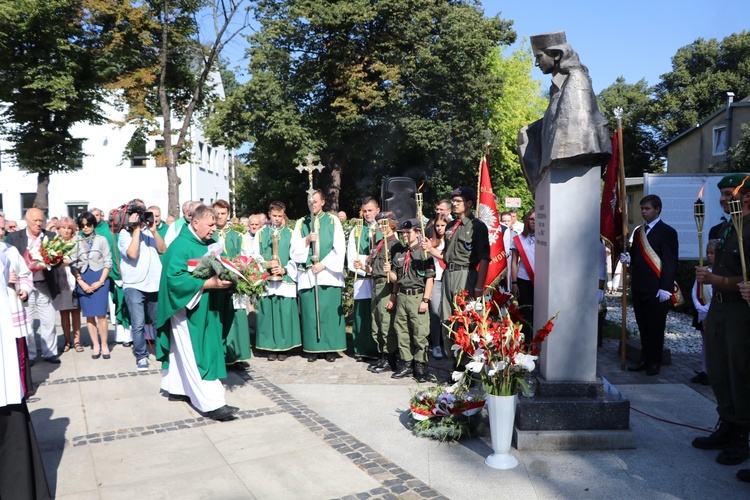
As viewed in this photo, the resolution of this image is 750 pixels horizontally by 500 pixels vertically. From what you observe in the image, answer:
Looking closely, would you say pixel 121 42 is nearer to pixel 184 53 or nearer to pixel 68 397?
pixel 184 53

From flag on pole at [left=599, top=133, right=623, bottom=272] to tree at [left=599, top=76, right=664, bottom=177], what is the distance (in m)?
41.4

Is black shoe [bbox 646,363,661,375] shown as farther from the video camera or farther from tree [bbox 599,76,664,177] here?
tree [bbox 599,76,664,177]

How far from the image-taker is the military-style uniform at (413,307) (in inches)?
273

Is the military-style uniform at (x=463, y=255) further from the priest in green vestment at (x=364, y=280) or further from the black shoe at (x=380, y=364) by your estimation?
the priest in green vestment at (x=364, y=280)

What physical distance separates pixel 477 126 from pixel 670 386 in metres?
27.0

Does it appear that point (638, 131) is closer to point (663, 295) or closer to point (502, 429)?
point (663, 295)

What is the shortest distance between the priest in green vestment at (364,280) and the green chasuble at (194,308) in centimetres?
249

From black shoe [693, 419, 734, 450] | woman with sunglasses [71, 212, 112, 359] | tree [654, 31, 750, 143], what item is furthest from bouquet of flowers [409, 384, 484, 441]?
tree [654, 31, 750, 143]

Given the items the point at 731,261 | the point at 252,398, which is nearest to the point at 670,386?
the point at 731,261

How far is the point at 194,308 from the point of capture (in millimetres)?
5816

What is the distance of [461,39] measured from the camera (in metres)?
30.1

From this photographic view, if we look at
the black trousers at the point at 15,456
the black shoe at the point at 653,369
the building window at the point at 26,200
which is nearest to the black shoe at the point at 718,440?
the black shoe at the point at 653,369

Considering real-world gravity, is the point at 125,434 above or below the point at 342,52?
below

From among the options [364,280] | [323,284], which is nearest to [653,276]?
[364,280]
